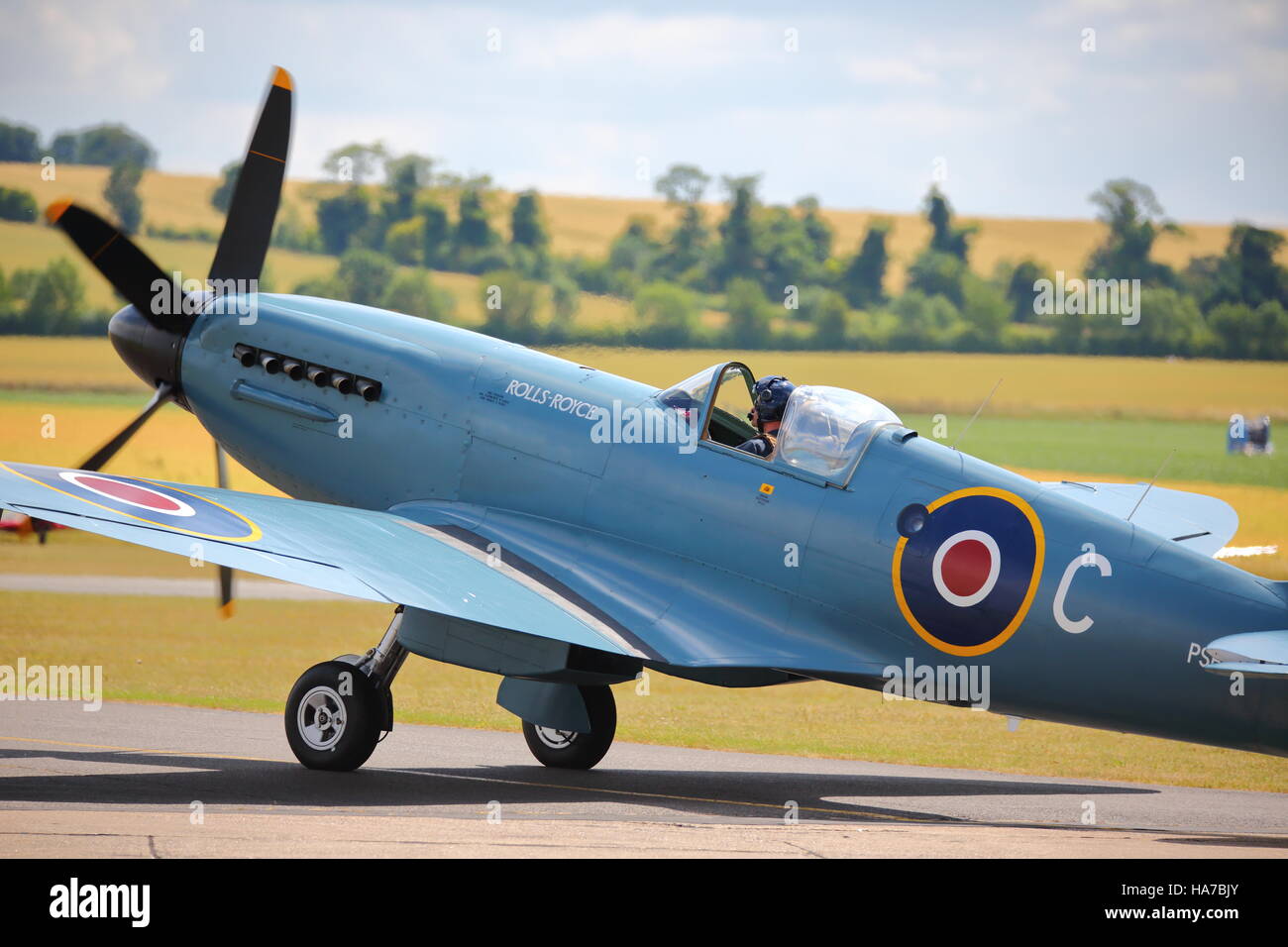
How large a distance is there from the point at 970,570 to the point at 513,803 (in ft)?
11.3

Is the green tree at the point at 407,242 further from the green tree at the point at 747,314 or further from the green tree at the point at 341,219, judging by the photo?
the green tree at the point at 747,314

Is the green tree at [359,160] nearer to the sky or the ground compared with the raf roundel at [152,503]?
nearer to the sky

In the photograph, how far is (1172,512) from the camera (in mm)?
12914

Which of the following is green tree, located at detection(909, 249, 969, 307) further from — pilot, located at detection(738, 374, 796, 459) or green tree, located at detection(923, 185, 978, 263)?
pilot, located at detection(738, 374, 796, 459)

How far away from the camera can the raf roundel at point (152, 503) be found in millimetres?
10359

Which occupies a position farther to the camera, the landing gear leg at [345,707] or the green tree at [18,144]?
the green tree at [18,144]

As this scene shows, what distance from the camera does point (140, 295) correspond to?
13.7 meters

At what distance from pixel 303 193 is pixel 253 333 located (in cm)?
6415

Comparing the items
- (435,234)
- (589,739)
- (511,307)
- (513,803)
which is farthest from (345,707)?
(435,234)

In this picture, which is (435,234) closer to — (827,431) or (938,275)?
(938,275)

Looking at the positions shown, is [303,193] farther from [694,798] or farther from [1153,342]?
[694,798]

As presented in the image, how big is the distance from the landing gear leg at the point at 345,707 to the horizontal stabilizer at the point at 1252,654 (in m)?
5.47

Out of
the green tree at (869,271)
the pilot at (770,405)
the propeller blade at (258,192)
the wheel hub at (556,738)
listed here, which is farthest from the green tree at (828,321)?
the pilot at (770,405)

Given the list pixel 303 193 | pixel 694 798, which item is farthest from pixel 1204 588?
pixel 303 193
